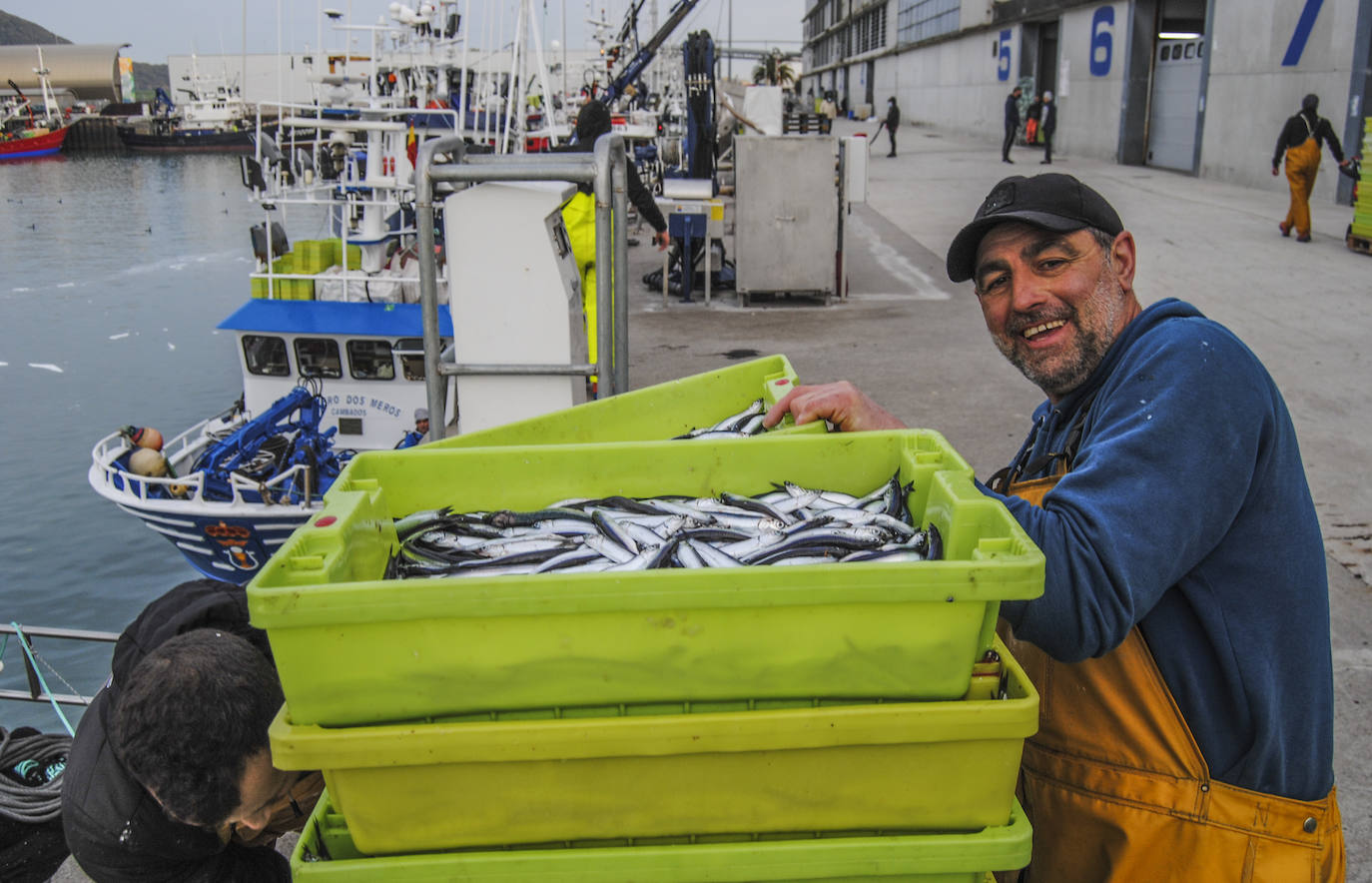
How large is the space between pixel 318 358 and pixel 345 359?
1.33 ft

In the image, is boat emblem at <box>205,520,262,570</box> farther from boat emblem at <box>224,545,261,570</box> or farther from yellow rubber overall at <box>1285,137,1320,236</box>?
yellow rubber overall at <box>1285,137,1320,236</box>

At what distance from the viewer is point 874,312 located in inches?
511

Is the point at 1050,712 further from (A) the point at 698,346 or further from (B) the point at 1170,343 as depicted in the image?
(A) the point at 698,346

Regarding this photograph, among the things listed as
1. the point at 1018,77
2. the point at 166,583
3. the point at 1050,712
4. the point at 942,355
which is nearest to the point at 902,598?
the point at 1050,712

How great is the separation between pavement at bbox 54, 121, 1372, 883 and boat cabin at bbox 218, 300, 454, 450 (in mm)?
2839

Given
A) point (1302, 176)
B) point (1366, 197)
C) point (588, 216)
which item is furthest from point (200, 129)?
point (588, 216)

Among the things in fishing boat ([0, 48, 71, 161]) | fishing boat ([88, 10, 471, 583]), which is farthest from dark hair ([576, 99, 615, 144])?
fishing boat ([0, 48, 71, 161])

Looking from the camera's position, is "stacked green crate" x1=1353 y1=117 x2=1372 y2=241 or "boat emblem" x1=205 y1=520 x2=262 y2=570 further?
"stacked green crate" x1=1353 y1=117 x2=1372 y2=241

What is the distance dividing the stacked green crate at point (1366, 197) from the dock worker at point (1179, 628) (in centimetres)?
1457

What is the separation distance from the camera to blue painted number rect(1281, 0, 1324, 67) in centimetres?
1881

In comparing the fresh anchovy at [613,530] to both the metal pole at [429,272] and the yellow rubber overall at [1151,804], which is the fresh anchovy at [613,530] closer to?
the yellow rubber overall at [1151,804]

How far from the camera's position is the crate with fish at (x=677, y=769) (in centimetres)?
161

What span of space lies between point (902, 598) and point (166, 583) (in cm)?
1579

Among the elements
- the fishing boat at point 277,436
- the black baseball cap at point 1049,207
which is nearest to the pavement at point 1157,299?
the black baseball cap at point 1049,207
